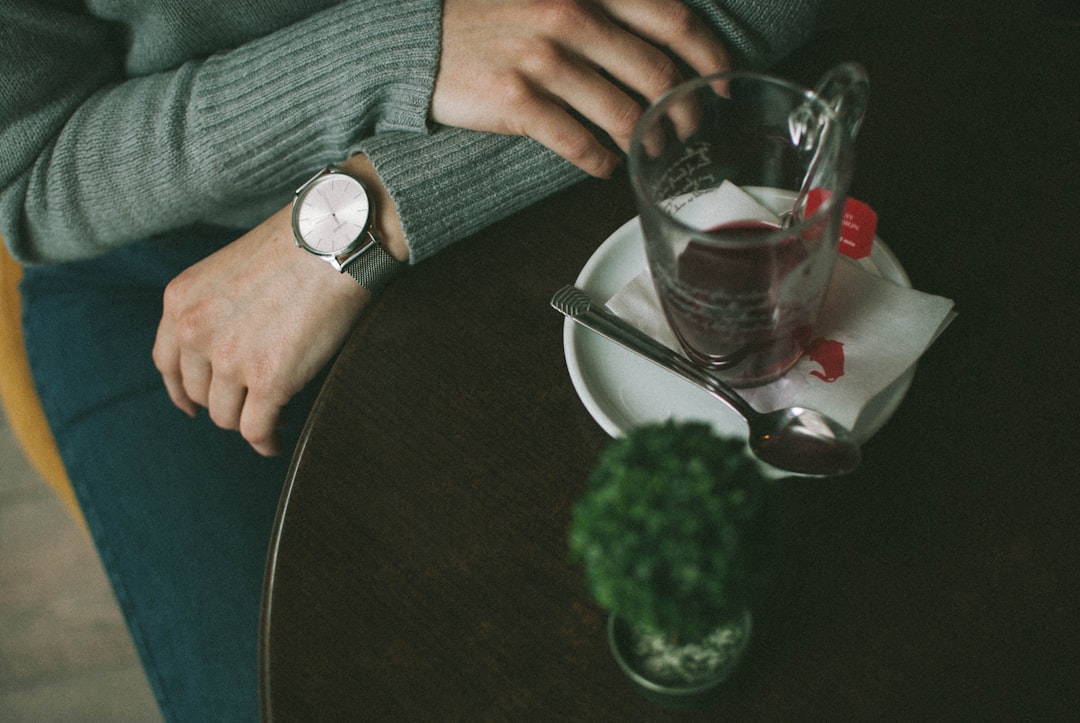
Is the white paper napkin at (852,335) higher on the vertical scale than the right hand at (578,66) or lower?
lower

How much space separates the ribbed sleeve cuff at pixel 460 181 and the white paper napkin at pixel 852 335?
0.51ft

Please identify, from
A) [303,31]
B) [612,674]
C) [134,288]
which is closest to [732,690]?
[612,674]

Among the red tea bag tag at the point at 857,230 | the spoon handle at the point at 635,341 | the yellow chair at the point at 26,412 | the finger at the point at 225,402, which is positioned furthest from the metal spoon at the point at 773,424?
the yellow chair at the point at 26,412

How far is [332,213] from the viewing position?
0.68m

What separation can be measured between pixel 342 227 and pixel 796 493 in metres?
0.44

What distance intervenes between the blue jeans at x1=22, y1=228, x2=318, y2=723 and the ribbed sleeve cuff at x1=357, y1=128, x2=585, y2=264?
28cm

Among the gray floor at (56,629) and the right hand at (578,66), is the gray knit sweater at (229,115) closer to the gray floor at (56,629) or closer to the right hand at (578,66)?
the right hand at (578,66)

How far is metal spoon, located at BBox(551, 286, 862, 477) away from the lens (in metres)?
0.47

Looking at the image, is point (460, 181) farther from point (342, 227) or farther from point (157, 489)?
point (157, 489)

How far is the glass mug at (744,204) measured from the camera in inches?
17.0

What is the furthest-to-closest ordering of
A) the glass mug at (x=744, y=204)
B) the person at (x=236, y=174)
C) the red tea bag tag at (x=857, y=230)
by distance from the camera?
the person at (x=236, y=174) → the red tea bag tag at (x=857, y=230) → the glass mug at (x=744, y=204)

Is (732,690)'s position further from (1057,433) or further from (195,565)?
(195,565)

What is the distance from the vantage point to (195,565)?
2.47 ft

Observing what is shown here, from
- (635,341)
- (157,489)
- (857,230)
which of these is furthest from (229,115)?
(857,230)
